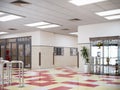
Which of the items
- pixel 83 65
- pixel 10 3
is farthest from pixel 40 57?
pixel 10 3

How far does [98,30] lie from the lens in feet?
36.7

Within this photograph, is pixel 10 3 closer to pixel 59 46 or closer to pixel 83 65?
pixel 83 65

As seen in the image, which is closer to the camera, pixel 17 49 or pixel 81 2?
pixel 81 2

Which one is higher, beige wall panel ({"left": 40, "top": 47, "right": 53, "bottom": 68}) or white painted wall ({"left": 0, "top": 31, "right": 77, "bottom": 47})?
white painted wall ({"left": 0, "top": 31, "right": 77, "bottom": 47})

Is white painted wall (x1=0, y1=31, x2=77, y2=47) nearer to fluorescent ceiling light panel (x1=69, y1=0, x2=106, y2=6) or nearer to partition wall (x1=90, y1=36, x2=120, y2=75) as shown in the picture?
partition wall (x1=90, y1=36, x2=120, y2=75)

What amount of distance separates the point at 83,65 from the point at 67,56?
6725mm

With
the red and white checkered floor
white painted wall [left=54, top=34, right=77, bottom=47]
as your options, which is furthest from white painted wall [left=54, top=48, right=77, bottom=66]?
the red and white checkered floor

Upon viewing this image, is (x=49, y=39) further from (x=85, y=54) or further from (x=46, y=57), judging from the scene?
(x=85, y=54)

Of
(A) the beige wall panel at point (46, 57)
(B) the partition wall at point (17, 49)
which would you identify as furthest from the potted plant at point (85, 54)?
(B) the partition wall at point (17, 49)

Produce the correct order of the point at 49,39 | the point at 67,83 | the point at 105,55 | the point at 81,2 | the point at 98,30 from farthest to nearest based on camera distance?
1. the point at 49,39
2. the point at 98,30
3. the point at 105,55
4. the point at 67,83
5. the point at 81,2

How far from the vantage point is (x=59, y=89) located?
6.23 m

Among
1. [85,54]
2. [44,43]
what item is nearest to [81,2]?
[85,54]

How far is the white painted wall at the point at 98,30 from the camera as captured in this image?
1051 centimetres

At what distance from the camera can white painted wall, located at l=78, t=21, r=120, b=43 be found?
10507 mm
